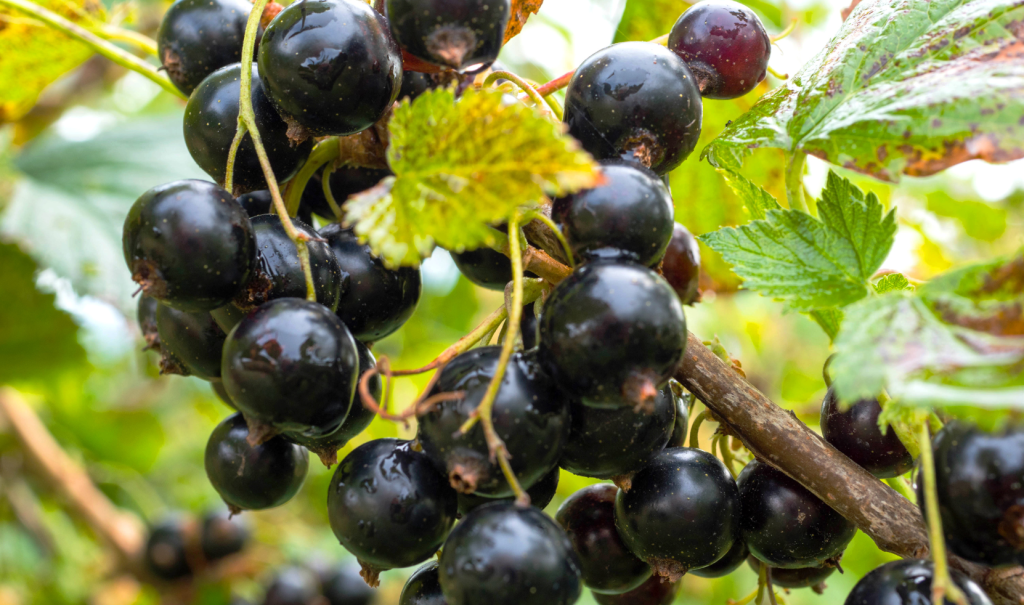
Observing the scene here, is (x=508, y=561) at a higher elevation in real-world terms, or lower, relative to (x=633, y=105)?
lower

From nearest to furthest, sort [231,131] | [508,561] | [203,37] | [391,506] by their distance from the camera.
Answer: [508,561] < [391,506] < [231,131] < [203,37]

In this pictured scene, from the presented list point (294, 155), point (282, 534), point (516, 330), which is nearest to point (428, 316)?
point (282, 534)

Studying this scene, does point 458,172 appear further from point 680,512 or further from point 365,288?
point 680,512

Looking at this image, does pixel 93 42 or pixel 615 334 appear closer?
pixel 615 334

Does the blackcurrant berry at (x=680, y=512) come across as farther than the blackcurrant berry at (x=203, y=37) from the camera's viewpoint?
No

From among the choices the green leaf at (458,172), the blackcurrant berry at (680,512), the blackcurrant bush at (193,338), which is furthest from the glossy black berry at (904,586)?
the blackcurrant bush at (193,338)

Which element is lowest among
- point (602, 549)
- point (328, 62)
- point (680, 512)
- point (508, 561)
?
point (602, 549)

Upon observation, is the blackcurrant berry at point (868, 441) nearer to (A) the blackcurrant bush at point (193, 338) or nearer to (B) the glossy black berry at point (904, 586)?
(B) the glossy black berry at point (904, 586)

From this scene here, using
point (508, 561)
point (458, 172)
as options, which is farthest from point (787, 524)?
point (458, 172)

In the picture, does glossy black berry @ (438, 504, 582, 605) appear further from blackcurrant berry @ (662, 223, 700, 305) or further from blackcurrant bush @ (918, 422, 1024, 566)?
blackcurrant berry @ (662, 223, 700, 305)
